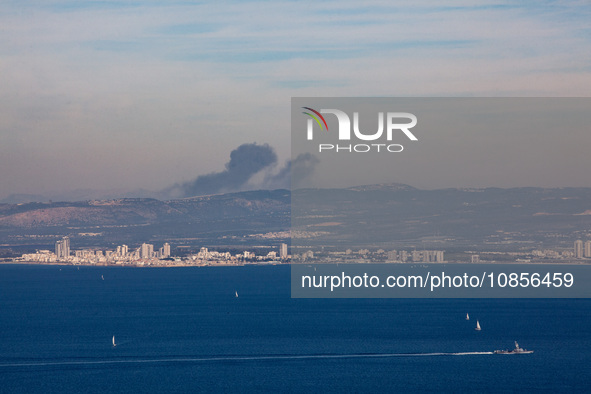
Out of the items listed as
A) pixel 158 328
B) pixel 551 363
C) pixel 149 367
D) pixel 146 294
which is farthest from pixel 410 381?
pixel 146 294

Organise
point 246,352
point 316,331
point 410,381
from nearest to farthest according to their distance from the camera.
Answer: point 410,381, point 246,352, point 316,331

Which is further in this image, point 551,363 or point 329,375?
point 551,363

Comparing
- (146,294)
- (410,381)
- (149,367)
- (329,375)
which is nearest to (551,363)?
(410,381)

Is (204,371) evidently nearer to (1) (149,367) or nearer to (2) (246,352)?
(1) (149,367)

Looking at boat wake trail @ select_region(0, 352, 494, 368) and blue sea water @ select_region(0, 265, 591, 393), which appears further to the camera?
boat wake trail @ select_region(0, 352, 494, 368)

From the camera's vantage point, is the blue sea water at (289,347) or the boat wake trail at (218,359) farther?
the boat wake trail at (218,359)

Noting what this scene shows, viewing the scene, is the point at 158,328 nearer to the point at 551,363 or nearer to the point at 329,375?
the point at 329,375

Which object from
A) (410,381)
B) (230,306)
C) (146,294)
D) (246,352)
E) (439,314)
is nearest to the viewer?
(410,381)
